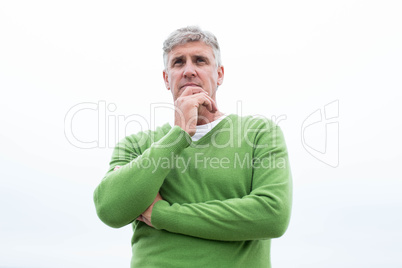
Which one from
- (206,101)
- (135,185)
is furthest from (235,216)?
(206,101)

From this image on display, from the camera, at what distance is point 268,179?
1993mm

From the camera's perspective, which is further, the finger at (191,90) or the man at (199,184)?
the finger at (191,90)

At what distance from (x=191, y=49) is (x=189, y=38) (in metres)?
0.07

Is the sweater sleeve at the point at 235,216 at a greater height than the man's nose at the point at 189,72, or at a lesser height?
lesser

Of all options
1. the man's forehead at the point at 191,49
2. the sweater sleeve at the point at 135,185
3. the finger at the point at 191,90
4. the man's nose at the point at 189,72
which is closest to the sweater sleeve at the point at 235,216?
the sweater sleeve at the point at 135,185

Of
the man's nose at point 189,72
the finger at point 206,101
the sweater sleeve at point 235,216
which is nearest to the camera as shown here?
the sweater sleeve at point 235,216

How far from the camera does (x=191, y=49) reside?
2.37m

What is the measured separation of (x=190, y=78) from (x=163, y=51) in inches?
13.4

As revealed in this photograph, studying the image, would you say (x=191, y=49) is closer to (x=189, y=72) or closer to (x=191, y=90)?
(x=189, y=72)

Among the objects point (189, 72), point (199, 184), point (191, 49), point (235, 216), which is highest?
point (191, 49)

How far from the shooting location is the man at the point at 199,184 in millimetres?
1877

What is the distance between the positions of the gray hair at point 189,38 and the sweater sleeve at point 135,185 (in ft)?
2.19

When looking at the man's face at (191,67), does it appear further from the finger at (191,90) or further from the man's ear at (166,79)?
the man's ear at (166,79)

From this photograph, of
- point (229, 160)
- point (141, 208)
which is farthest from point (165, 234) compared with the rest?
point (229, 160)
